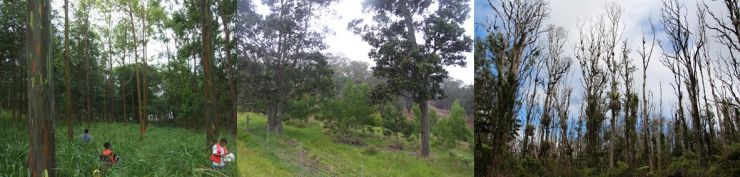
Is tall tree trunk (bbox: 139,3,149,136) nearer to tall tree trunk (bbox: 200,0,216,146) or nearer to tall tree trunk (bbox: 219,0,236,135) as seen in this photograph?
tall tree trunk (bbox: 200,0,216,146)

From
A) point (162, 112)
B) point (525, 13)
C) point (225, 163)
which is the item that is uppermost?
point (525, 13)

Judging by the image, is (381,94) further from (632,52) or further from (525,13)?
(632,52)

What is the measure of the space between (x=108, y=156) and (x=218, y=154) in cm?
120

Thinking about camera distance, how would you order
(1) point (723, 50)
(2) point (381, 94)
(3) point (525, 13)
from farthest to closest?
(3) point (525, 13) → (1) point (723, 50) → (2) point (381, 94)

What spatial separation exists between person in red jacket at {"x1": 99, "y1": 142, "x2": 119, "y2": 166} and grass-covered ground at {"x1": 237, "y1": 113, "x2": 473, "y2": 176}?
1.52m

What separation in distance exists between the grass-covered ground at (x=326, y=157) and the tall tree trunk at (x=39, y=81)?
1864 mm

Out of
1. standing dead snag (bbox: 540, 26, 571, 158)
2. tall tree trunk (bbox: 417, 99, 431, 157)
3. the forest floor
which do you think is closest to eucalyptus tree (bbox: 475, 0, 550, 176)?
standing dead snag (bbox: 540, 26, 571, 158)

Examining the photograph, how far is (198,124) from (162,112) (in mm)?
459

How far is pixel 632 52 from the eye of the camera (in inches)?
320

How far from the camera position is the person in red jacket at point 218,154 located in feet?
24.3

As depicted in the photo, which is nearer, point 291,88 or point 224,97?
point 291,88

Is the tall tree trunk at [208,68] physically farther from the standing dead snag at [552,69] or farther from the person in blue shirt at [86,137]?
the standing dead snag at [552,69]

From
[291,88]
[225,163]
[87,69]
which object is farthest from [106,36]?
[291,88]

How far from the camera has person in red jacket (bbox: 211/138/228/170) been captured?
7402mm
